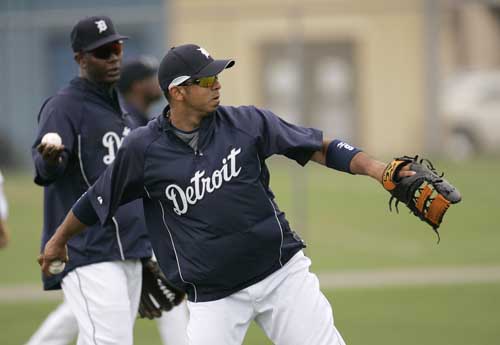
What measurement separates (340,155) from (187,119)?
0.79 meters

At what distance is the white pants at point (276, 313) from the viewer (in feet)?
17.7

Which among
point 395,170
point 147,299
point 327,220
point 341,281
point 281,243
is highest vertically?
point 395,170

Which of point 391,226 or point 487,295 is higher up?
point 487,295

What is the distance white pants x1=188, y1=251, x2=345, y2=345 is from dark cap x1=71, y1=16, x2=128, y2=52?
1743 millimetres

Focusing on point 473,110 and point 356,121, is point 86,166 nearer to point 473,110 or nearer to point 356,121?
point 356,121

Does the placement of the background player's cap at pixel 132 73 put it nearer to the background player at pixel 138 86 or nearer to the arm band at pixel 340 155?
the background player at pixel 138 86

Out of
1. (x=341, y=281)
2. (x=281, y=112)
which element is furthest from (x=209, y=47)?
(x=341, y=281)

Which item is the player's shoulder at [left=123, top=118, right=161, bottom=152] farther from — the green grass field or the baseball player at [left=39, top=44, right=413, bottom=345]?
the green grass field

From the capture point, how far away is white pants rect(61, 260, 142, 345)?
241 inches

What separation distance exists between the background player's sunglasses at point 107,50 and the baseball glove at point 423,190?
1963 mm

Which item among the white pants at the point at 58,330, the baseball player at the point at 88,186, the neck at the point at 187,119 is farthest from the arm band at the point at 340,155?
the white pants at the point at 58,330

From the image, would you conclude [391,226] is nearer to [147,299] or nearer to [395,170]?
[147,299]

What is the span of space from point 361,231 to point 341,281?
3.54 metres

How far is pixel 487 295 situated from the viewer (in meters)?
10.3
